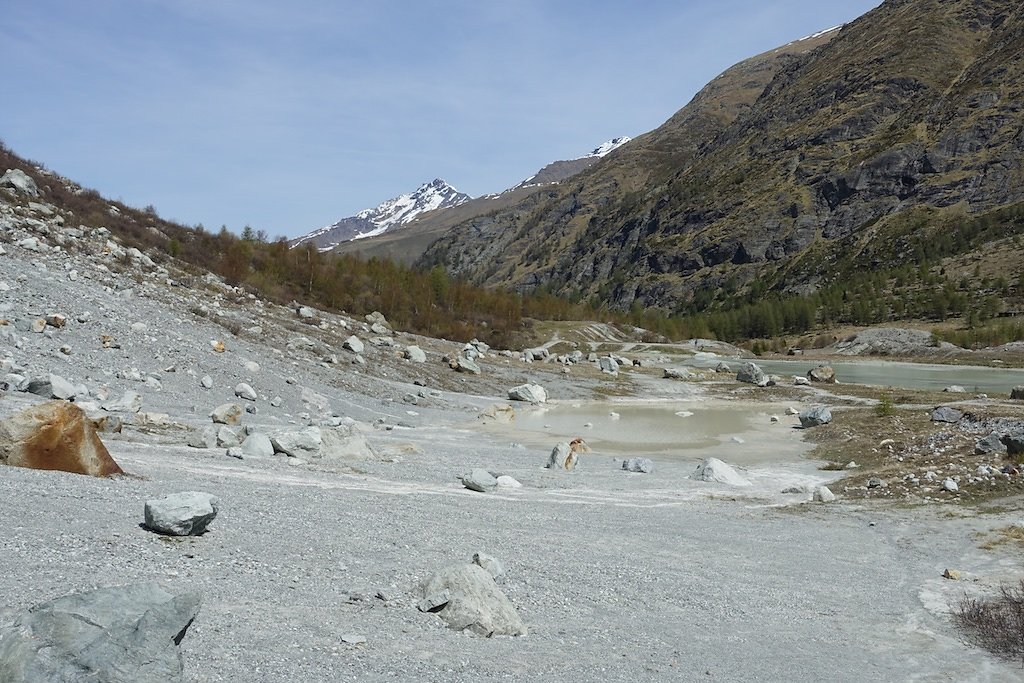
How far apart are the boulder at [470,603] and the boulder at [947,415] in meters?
26.4

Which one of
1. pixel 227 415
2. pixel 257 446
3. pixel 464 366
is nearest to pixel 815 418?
pixel 464 366

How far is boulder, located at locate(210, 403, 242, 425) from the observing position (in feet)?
69.8

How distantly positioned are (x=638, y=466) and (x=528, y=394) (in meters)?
23.5

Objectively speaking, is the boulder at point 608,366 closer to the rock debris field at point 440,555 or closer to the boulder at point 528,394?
the boulder at point 528,394

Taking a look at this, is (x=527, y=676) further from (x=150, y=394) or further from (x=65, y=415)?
(x=150, y=394)

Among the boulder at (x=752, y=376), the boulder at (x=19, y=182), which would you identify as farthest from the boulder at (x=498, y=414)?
the boulder at (x=19, y=182)

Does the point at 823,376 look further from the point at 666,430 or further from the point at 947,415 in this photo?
the point at 947,415

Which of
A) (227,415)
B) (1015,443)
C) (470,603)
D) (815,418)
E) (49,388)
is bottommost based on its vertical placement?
(815,418)

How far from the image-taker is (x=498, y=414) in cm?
3678

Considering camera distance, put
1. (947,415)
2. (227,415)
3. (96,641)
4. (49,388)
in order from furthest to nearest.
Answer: (947,415), (227,415), (49,388), (96,641)

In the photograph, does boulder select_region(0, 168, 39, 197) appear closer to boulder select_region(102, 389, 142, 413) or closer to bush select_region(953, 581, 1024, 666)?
boulder select_region(102, 389, 142, 413)

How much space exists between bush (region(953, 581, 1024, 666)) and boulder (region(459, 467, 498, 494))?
991 cm

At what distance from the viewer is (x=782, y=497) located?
18.9m

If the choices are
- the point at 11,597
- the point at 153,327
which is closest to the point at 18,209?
the point at 153,327
